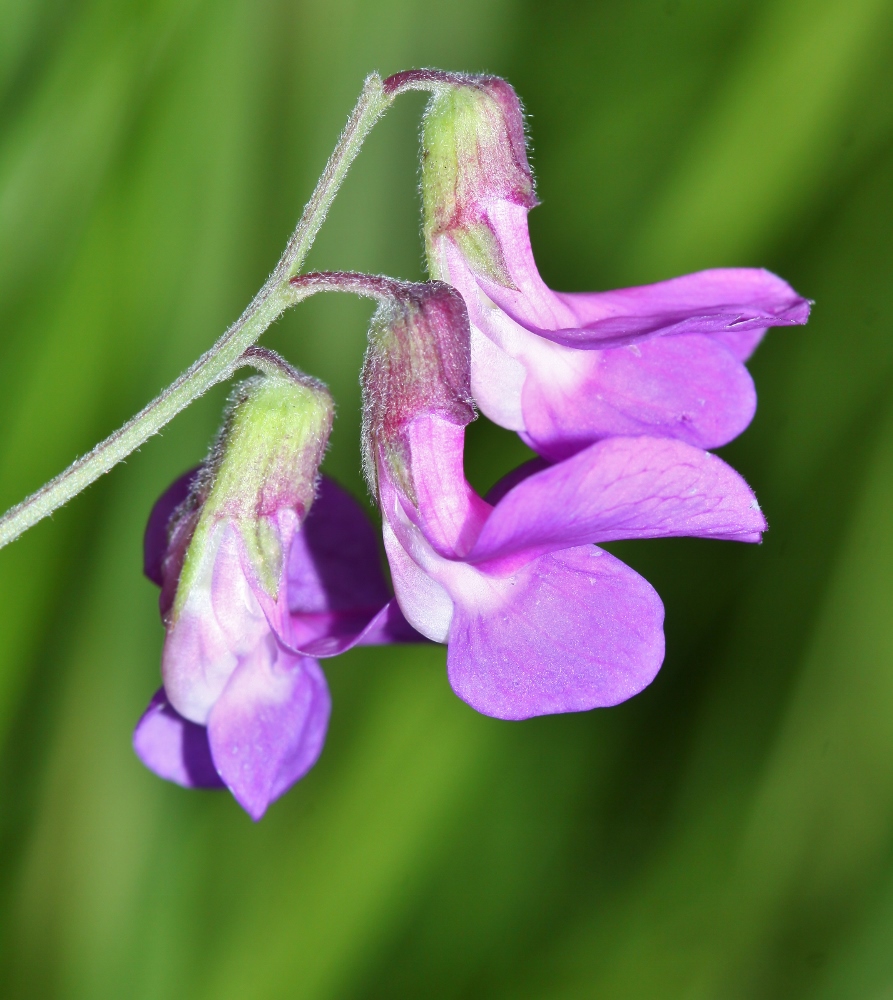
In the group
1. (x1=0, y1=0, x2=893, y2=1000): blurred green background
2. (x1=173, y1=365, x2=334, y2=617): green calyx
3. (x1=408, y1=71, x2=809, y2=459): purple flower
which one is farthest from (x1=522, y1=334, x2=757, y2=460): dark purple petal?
(x1=0, y1=0, x2=893, y2=1000): blurred green background

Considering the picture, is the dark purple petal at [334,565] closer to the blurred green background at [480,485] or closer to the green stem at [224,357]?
the green stem at [224,357]

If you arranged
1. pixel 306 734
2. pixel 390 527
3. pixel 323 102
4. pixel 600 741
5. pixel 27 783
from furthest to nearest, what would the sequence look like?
pixel 323 102 < pixel 600 741 < pixel 27 783 < pixel 306 734 < pixel 390 527

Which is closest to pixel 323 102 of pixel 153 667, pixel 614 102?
pixel 614 102

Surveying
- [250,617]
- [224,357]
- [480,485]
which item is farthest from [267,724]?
[480,485]

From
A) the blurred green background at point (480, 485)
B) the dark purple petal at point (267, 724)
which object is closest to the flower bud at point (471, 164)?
the dark purple petal at point (267, 724)

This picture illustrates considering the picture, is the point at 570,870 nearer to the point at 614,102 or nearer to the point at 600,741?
the point at 600,741

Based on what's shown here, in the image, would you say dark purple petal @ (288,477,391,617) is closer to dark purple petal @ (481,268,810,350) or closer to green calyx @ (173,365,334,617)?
green calyx @ (173,365,334,617)

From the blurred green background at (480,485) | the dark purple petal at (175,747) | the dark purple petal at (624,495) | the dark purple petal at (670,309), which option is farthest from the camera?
the blurred green background at (480,485)
